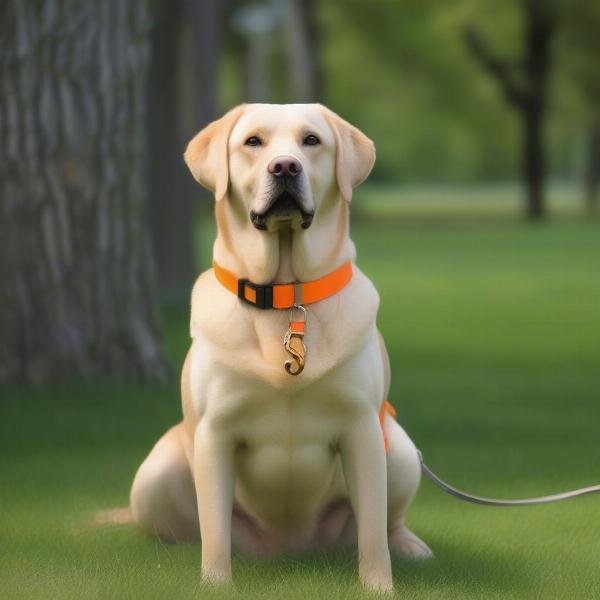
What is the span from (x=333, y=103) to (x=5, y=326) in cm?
4362

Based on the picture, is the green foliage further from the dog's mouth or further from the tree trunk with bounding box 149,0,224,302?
the dog's mouth

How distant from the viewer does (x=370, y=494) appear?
4.57 metres

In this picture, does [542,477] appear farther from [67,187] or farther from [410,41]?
[410,41]

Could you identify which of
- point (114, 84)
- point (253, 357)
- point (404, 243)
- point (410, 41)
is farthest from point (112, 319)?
point (410, 41)

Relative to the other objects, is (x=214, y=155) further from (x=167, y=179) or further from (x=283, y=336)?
(x=167, y=179)

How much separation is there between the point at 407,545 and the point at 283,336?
3.62ft

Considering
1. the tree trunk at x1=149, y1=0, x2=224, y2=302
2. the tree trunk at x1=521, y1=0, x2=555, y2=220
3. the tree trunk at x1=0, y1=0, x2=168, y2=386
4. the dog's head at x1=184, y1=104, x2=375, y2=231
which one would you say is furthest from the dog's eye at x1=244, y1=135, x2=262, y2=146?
the tree trunk at x1=521, y1=0, x2=555, y2=220

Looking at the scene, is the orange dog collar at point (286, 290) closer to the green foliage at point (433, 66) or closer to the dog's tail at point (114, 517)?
the dog's tail at point (114, 517)

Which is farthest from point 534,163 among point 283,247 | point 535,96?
point 283,247

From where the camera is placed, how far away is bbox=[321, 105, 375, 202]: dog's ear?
4.49 m

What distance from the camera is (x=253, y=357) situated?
445 cm

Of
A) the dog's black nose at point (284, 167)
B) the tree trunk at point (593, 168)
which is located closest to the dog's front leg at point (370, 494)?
the dog's black nose at point (284, 167)

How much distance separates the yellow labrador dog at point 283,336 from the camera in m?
4.43

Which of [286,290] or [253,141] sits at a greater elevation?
[253,141]
